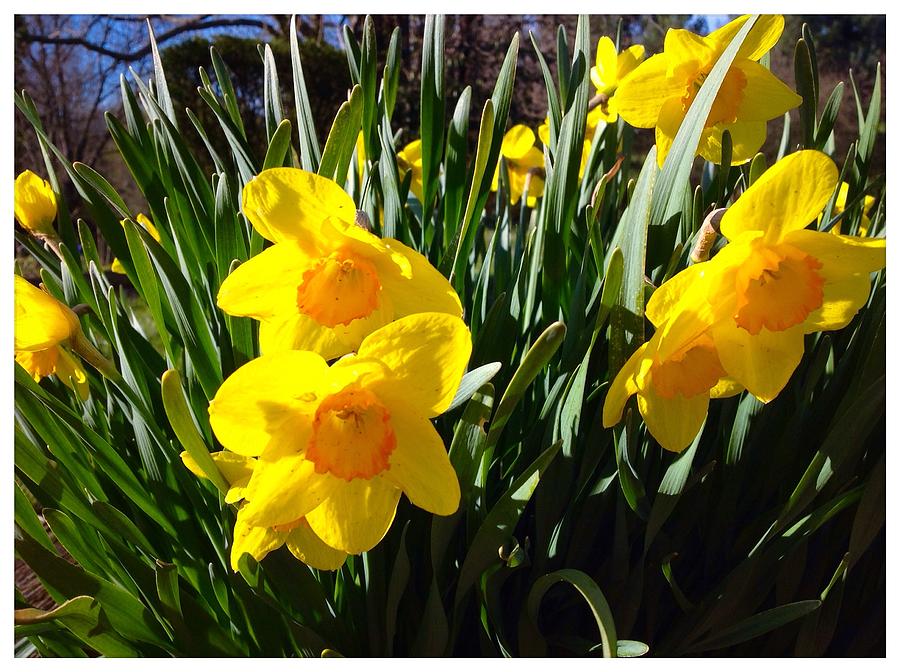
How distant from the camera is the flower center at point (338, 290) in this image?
57 centimetres

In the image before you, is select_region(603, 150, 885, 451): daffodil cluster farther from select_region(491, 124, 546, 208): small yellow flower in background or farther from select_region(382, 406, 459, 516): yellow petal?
select_region(491, 124, 546, 208): small yellow flower in background

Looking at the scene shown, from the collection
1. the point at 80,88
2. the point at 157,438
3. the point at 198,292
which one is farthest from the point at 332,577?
the point at 80,88

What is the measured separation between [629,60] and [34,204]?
866 mm

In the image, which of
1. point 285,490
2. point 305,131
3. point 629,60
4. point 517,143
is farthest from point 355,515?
point 517,143

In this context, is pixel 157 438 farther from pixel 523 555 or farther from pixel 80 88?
pixel 80 88

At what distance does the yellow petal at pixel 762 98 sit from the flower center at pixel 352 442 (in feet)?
1.74

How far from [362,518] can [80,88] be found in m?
5.81

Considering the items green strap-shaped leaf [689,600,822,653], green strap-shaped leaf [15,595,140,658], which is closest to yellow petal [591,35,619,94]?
green strap-shaped leaf [689,600,822,653]

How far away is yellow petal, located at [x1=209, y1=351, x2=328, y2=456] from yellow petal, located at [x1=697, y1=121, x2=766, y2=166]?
1.65ft

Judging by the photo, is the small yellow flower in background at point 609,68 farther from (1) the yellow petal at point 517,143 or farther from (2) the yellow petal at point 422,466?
(2) the yellow petal at point 422,466

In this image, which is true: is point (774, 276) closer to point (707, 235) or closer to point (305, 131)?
point (707, 235)

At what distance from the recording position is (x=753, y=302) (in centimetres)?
54

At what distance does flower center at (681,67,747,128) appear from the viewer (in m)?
0.72

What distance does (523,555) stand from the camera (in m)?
0.64
